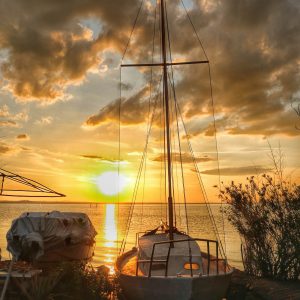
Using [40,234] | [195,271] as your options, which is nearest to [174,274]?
[195,271]

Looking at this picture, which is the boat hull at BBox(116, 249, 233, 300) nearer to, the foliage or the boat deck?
the boat deck

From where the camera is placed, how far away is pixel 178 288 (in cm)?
1317

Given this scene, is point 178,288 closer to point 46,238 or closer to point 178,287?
point 178,287

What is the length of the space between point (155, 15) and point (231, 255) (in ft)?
99.8

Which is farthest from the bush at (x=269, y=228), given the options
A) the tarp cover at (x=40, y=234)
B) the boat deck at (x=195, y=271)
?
the tarp cover at (x=40, y=234)

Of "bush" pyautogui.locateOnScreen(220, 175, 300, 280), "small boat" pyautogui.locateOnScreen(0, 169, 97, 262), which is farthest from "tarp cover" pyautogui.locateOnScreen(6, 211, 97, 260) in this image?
"bush" pyautogui.locateOnScreen(220, 175, 300, 280)

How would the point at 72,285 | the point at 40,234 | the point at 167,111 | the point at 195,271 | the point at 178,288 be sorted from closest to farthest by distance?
the point at 178,288
the point at 195,271
the point at 72,285
the point at 167,111
the point at 40,234

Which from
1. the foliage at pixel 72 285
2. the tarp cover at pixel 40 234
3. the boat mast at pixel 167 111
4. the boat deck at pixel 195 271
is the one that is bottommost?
the foliage at pixel 72 285

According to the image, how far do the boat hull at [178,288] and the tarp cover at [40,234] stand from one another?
907 cm

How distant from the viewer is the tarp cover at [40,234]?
69.4 feet

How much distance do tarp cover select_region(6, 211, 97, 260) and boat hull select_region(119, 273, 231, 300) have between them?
29.8ft

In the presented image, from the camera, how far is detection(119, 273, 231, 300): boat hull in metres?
13.1

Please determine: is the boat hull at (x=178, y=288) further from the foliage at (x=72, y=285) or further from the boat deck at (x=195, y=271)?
the foliage at (x=72, y=285)

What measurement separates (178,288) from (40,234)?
38.5 feet
